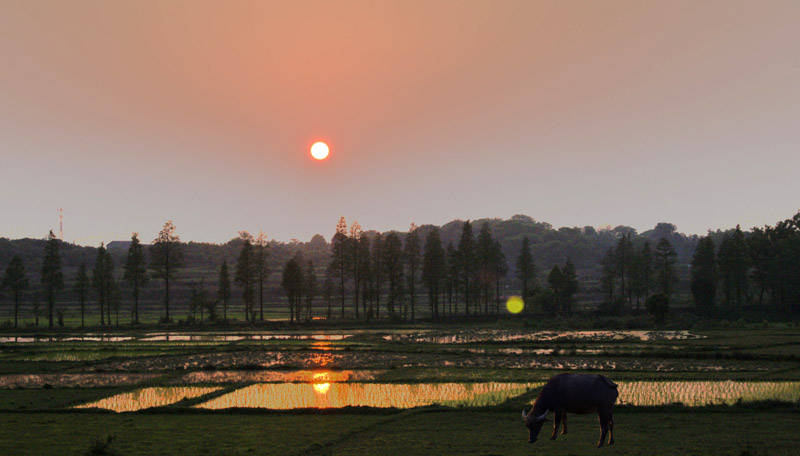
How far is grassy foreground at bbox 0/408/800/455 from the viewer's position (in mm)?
14992

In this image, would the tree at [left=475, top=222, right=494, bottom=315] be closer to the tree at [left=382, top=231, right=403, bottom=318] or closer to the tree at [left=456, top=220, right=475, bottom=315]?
the tree at [left=456, top=220, right=475, bottom=315]

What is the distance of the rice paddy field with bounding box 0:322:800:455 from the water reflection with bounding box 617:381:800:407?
11 cm

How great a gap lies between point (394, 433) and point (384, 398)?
7.23 meters

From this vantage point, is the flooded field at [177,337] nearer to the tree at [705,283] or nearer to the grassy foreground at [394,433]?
the grassy foreground at [394,433]

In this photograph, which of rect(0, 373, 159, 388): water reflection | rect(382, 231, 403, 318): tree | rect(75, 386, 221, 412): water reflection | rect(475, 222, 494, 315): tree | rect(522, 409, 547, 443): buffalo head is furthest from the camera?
rect(475, 222, 494, 315): tree

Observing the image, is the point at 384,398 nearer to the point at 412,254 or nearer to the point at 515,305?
the point at 412,254

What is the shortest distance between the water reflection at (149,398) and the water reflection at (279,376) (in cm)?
246

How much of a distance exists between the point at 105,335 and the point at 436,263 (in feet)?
175

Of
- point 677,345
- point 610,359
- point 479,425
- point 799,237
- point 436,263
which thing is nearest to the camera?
point 479,425

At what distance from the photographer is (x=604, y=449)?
1441cm

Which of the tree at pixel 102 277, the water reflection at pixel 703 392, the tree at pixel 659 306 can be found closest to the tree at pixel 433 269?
the tree at pixel 659 306

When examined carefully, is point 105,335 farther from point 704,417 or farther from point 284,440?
point 704,417

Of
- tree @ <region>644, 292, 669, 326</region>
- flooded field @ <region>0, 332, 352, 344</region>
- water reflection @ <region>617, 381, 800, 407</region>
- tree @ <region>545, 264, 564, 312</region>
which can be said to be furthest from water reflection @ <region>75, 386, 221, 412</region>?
tree @ <region>545, 264, 564, 312</region>

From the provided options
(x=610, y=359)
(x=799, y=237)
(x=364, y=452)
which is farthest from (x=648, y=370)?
(x=799, y=237)
